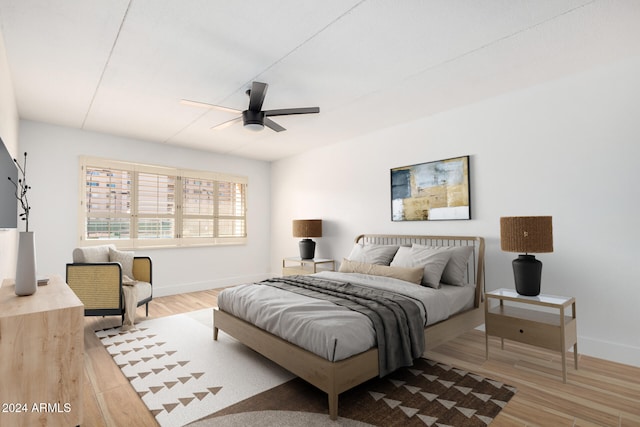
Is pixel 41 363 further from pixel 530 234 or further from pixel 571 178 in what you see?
pixel 571 178

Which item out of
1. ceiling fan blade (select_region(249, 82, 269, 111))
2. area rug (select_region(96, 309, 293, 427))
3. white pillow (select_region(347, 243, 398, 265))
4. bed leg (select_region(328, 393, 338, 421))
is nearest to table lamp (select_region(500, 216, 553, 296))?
white pillow (select_region(347, 243, 398, 265))

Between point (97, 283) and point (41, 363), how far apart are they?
2.22 m

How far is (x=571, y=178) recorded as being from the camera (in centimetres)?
319

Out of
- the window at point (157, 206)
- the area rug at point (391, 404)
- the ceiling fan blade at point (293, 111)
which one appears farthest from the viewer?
the window at point (157, 206)

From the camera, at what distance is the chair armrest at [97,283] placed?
3717 millimetres

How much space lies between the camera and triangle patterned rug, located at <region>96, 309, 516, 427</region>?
2072 mm

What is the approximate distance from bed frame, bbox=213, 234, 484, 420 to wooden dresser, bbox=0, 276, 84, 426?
124 centimetres

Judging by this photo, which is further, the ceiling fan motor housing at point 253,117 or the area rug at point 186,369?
the ceiling fan motor housing at point 253,117

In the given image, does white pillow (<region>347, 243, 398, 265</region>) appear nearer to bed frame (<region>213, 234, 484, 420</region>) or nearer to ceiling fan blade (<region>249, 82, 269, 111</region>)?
bed frame (<region>213, 234, 484, 420</region>)

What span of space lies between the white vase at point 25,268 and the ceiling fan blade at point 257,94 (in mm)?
1974

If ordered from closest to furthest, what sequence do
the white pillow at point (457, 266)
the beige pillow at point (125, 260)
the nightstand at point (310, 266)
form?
1. the white pillow at point (457, 266)
2. the beige pillow at point (125, 260)
3. the nightstand at point (310, 266)

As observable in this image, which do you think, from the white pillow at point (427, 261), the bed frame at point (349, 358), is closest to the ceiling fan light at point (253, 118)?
the bed frame at point (349, 358)

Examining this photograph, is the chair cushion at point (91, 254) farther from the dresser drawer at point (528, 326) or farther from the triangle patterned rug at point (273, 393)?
the dresser drawer at point (528, 326)

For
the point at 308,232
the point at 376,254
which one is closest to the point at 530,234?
the point at 376,254
